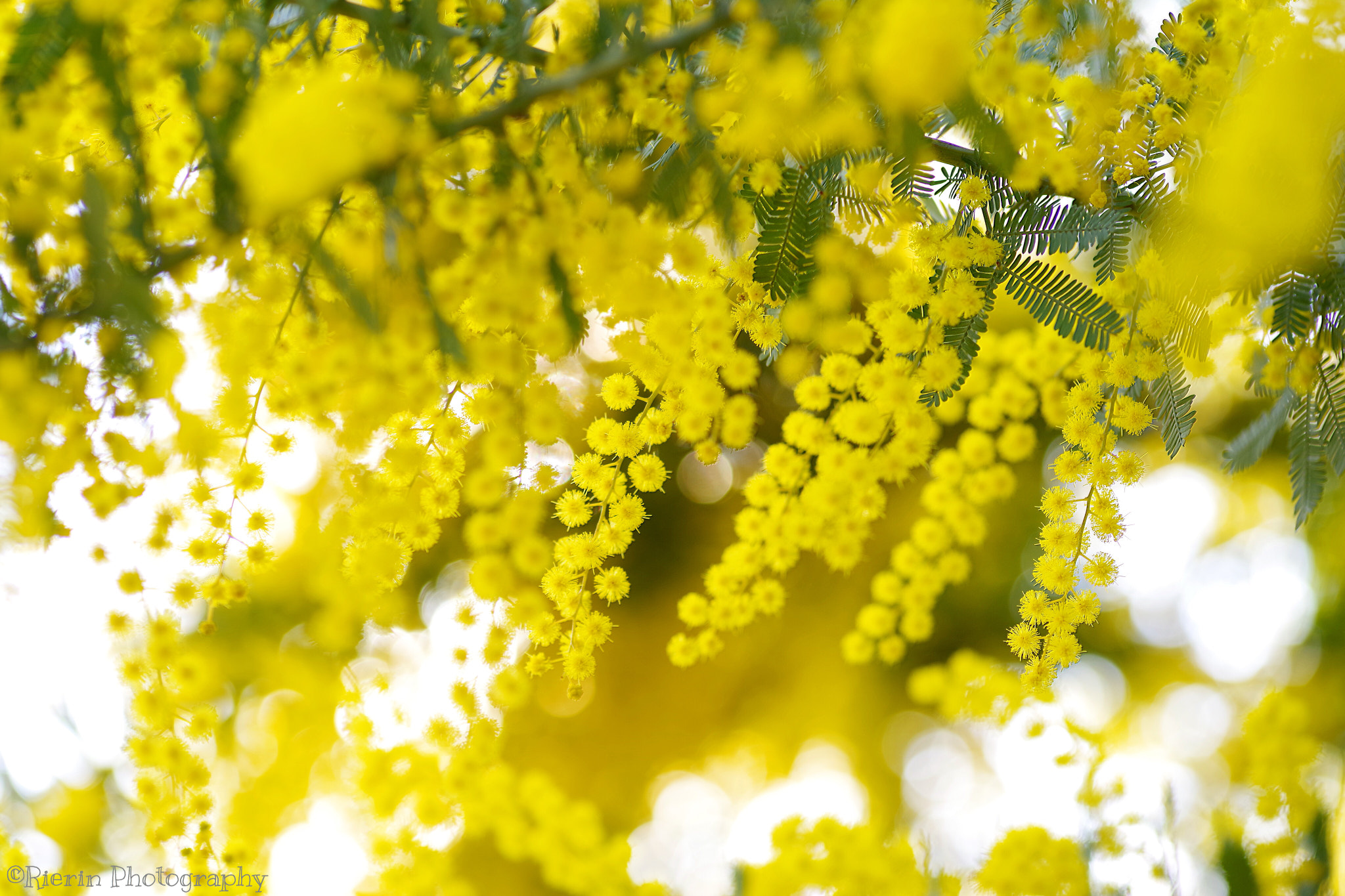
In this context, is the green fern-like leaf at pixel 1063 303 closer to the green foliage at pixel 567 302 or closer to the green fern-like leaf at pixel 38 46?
the green foliage at pixel 567 302

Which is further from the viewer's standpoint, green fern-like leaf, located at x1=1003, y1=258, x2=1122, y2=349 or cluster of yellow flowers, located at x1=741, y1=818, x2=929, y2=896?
cluster of yellow flowers, located at x1=741, y1=818, x2=929, y2=896

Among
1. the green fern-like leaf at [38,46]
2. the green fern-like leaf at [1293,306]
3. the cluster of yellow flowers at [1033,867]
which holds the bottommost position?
the cluster of yellow flowers at [1033,867]

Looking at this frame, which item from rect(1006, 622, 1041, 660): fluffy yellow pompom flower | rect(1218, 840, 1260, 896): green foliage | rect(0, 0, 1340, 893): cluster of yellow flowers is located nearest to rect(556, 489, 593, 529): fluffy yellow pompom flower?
rect(0, 0, 1340, 893): cluster of yellow flowers

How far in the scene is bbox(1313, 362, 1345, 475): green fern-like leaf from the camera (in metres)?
0.78

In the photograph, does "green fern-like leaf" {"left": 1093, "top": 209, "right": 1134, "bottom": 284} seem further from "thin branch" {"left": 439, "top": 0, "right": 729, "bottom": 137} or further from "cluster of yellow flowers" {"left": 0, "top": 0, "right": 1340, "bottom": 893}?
"thin branch" {"left": 439, "top": 0, "right": 729, "bottom": 137}

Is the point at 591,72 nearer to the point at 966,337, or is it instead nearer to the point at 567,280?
the point at 567,280

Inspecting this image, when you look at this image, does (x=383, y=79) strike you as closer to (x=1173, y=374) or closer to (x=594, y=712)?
(x=1173, y=374)

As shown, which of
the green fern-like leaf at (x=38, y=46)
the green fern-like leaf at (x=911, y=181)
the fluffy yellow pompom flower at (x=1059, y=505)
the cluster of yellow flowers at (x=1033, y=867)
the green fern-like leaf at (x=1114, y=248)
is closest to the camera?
the green fern-like leaf at (x=38, y=46)

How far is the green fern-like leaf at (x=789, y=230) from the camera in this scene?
0.68 meters

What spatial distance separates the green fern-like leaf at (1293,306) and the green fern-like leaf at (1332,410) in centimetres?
7

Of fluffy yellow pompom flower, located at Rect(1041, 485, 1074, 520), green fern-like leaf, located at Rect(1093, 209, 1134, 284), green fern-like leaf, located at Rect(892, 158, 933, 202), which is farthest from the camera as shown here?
fluffy yellow pompom flower, located at Rect(1041, 485, 1074, 520)

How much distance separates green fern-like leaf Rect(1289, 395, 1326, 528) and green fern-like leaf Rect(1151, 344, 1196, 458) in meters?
0.11

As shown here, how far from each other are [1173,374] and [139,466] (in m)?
0.95

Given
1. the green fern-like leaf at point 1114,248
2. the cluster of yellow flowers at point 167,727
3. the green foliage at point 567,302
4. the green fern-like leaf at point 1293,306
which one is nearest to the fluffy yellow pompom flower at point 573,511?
the green foliage at point 567,302
